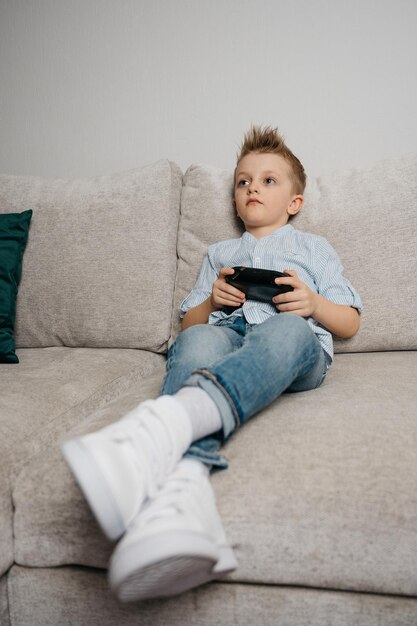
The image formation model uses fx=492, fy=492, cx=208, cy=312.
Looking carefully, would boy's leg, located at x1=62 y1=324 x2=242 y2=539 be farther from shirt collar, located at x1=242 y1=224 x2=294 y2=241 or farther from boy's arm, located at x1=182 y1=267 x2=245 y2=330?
shirt collar, located at x1=242 y1=224 x2=294 y2=241

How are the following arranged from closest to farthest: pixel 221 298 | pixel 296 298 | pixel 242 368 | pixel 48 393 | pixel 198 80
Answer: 1. pixel 242 368
2. pixel 48 393
3. pixel 296 298
4. pixel 221 298
5. pixel 198 80

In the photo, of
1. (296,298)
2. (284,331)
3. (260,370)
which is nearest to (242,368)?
(260,370)

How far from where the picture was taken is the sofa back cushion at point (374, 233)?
1.32 meters

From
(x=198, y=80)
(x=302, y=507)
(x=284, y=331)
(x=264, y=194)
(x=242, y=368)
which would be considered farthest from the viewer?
(x=198, y=80)

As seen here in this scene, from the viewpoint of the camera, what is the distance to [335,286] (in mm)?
1278

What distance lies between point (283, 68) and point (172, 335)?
1043mm

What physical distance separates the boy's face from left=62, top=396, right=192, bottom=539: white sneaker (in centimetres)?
79

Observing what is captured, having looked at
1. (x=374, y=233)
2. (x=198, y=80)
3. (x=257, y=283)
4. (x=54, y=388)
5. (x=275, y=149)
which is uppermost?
(x=198, y=80)

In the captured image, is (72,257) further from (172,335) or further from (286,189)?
(286,189)

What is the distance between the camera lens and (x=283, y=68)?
175cm

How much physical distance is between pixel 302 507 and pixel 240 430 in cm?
19

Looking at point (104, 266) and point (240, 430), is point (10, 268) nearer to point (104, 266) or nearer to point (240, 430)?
point (104, 266)

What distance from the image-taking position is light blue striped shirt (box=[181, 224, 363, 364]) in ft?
4.08

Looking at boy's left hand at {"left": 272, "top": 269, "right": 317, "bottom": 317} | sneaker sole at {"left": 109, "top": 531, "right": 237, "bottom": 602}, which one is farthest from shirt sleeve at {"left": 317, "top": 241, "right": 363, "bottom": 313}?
sneaker sole at {"left": 109, "top": 531, "right": 237, "bottom": 602}
